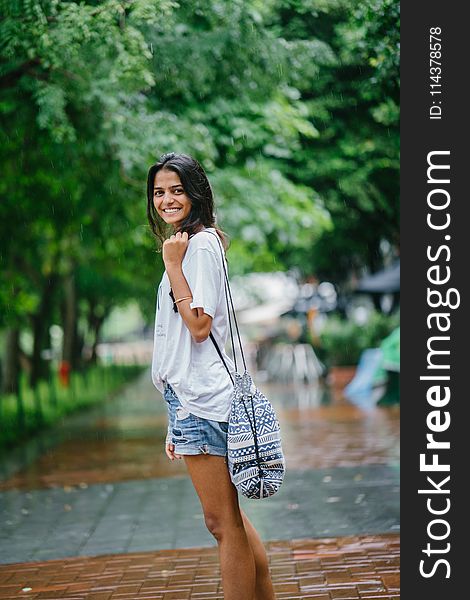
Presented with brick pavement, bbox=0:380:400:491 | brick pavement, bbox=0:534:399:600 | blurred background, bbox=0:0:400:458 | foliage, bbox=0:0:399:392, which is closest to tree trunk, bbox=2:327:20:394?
blurred background, bbox=0:0:400:458

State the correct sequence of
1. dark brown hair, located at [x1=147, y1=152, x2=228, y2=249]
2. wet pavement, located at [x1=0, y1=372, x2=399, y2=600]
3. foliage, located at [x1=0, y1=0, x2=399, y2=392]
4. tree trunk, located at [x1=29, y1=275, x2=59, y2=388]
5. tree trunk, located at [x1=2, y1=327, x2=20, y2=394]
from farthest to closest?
tree trunk, located at [x1=29, y1=275, x2=59, y2=388] < tree trunk, located at [x1=2, y1=327, x2=20, y2=394] < foliage, located at [x1=0, y1=0, x2=399, y2=392] < wet pavement, located at [x1=0, y1=372, x2=399, y2=600] < dark brown hair, located at [x1=147, y1=152, x2=228, y2=249]

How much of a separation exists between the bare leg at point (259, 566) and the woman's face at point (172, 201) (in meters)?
1.21

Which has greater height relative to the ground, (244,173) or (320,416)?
(244,173)

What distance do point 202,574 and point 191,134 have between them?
17.3 feet

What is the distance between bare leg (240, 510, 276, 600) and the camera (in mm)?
4148

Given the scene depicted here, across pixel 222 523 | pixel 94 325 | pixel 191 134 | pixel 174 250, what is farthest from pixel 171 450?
pixel 94 325

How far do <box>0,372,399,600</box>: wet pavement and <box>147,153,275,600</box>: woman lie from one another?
1421mm

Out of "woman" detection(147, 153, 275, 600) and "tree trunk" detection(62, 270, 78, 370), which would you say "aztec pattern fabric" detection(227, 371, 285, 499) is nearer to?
"woman" detection(147, 153, 275, 600)

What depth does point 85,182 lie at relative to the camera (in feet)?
36.5

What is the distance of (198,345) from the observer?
3.92m

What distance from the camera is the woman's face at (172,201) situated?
161 inches

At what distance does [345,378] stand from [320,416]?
771cm

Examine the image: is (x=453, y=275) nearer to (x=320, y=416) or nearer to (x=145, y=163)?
(x=145, y=163)

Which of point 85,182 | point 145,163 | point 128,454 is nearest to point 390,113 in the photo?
point 145,163
